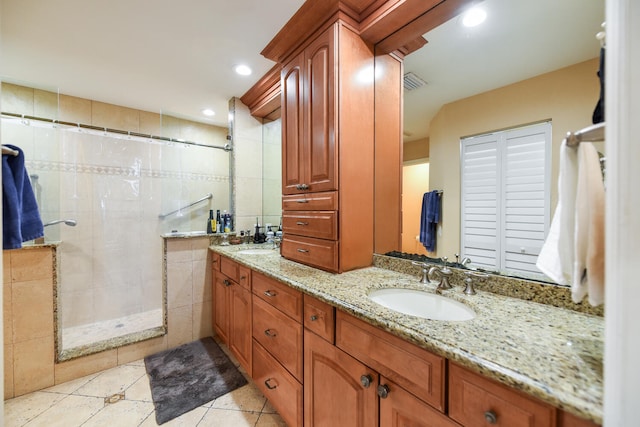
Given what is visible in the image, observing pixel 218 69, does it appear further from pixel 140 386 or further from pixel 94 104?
pixel 140 386

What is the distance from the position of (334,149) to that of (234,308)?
4.42ft

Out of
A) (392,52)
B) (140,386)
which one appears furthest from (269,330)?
(392,52)

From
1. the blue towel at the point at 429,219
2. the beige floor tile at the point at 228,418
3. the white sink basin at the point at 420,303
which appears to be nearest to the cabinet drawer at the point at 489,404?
the white sink basin at the point at 420,303

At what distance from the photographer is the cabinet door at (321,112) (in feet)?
4.23

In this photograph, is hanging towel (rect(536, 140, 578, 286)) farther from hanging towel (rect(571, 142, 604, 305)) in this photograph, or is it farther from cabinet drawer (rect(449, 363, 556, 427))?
cabinet drawer (rect(449, 363, 556, 427))

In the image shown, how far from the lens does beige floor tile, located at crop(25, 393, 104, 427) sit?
1.39 metres

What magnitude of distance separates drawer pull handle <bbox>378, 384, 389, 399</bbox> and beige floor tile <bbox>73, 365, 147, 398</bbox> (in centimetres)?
187

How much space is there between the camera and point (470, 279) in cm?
100

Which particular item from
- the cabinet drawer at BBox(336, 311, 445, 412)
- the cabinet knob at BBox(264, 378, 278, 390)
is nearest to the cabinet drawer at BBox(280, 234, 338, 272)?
the cabinet drawer at BBox(336, 311, 445, 412)

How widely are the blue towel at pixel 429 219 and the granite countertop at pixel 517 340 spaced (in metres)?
0.27

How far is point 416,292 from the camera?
1.09 m

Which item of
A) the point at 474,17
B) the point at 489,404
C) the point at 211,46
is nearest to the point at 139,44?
the point at 211,46

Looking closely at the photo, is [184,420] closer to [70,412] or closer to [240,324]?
[240,324]

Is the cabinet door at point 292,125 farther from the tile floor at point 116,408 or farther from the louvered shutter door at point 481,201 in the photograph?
the tile floor at point 116,408
